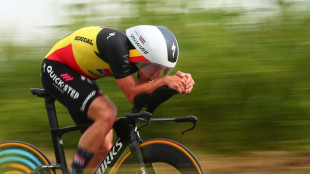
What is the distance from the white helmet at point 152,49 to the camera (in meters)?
3.47

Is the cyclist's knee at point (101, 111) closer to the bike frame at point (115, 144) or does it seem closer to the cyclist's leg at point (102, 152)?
the bike frame at point (115, 144)

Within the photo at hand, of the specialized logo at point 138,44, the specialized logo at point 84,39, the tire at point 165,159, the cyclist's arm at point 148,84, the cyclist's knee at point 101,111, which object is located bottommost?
the tire at point 165,159

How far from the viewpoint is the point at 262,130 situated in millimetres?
5398

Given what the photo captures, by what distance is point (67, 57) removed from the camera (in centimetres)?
384

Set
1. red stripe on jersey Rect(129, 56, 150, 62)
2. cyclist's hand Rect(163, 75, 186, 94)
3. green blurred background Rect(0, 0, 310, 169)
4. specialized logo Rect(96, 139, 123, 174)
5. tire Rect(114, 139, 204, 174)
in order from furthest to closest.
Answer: green blurred background Rect(0, 0, 310, 169) → specialized logo Rect(96, 139, 123, 174) → red stripe on jersey Rect(129, 56, 150, 62) → tire Rect(114, 139, 204, 174) → cyclist's hand Rect(163, 75, 186, 94)

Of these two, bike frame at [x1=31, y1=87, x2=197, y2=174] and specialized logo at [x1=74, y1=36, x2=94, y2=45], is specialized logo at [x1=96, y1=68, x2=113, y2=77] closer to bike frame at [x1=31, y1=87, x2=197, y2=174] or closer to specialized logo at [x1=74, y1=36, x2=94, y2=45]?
specialized logo at [x1=74, y1=36, x2=94, y2=45]

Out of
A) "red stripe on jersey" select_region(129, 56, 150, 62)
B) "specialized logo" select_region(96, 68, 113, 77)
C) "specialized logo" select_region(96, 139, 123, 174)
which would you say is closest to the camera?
"red stripe on jersey" select_region(129, 56, 150, 62)

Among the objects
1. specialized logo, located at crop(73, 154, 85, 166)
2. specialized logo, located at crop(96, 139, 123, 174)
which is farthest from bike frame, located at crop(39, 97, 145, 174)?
specialized logo, located at crop(73, 154, 85, 166)

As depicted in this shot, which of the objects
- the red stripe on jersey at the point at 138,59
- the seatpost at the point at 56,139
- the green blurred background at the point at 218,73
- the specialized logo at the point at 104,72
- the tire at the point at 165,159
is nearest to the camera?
the tire at the point at 165,159

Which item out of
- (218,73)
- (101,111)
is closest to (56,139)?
(101,111)

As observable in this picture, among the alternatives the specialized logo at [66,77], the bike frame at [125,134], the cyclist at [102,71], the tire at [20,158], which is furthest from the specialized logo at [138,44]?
the tire at [20,158]

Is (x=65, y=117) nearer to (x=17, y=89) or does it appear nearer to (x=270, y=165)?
(x=17, y=89)

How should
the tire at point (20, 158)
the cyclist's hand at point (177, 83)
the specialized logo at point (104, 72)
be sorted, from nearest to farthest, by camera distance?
the cyclist's hand at point (177, 83)
the specialized logo at point (104, 72)
the tire at point (20, 158)

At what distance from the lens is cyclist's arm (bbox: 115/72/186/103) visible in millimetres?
3270
